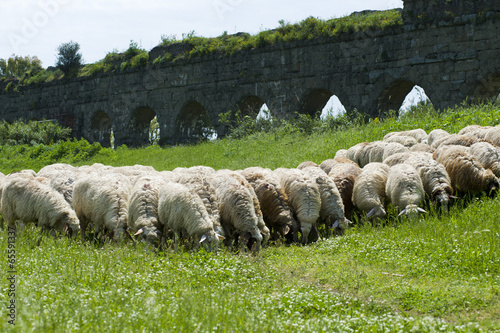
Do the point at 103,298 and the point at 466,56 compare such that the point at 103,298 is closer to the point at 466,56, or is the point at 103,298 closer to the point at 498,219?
the point at 498,219

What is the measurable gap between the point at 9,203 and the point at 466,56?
13244mm

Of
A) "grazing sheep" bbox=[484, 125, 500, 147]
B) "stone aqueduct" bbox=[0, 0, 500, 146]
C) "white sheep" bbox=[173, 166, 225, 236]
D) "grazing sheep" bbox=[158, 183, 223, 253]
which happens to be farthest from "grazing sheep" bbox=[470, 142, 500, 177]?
"stone aqueduct" bbox=[0, 0, 500, 146]

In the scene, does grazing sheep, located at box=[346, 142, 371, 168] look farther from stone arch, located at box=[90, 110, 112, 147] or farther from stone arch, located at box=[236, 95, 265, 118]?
stone arch, located at box=[90, 110, 112, 147]

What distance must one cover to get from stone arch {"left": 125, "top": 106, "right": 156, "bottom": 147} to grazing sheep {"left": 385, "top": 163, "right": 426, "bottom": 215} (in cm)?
1816

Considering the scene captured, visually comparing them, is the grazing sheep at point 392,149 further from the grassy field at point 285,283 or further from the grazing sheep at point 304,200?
the grazing sheep at point 304,200

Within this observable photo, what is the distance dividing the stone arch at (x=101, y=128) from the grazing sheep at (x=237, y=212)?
66.4 ft

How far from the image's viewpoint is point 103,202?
23.8 feet

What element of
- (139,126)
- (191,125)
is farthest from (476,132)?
(139,126)

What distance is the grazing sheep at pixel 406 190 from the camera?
7528 millimetres

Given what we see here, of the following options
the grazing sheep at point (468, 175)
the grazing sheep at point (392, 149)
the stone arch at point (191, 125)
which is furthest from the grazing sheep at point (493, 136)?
the stone arch at point (191, 125)

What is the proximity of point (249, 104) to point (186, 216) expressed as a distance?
50.1 feet

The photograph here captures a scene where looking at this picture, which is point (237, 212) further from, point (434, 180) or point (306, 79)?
point (306, 79)

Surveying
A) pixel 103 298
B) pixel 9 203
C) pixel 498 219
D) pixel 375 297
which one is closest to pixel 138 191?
pixel 9 203

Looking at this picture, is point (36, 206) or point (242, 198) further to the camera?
point (36, 206)
